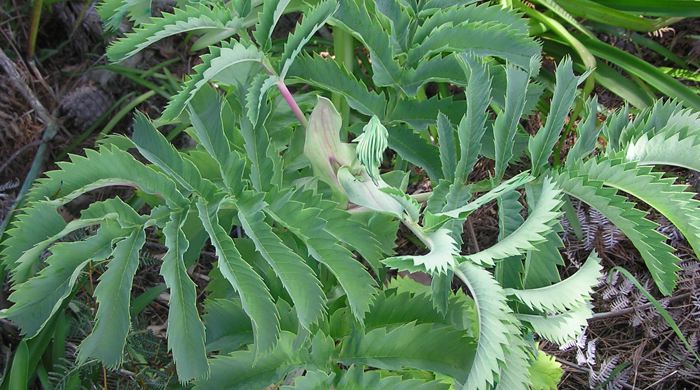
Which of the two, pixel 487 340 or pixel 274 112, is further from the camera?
pixel 274 112

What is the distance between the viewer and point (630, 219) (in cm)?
83

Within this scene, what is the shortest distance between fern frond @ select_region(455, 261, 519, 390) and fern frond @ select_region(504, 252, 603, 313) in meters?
0.03

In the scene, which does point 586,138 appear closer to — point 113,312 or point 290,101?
point 290,101

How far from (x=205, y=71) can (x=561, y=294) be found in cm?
49

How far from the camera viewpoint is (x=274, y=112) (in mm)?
1079

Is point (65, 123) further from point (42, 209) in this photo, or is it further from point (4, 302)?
point (42, 209)

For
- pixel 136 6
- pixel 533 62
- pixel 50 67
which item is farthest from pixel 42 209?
pixel 50 67

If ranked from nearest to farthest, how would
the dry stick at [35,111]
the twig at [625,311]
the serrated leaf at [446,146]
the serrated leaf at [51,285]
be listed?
the serrated leaf at [51,285], the serrated leaf at [446,146], the twig at [625,311], the dry stick at [35,111]

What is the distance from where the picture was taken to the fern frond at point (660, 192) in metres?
0.79

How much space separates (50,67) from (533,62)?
1.41 meters

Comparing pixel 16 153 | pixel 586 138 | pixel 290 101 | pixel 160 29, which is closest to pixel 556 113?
pixel 586 138

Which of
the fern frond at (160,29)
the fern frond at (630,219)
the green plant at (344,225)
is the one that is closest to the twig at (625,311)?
the green plant at (344,225)

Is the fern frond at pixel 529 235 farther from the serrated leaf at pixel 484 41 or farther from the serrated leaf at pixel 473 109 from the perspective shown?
the serrated leaf at pixel 484 41

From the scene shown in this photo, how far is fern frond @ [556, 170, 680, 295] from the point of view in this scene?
824 millimetres
